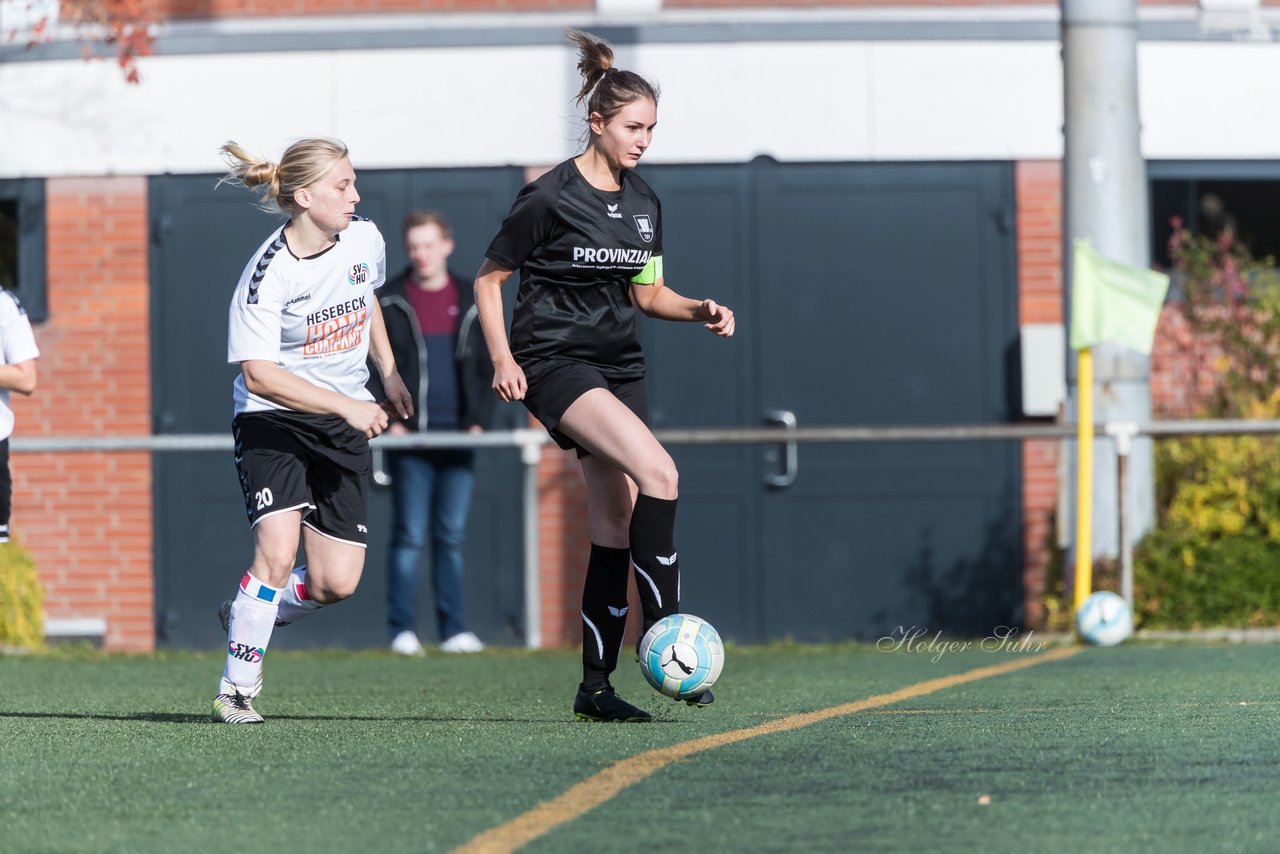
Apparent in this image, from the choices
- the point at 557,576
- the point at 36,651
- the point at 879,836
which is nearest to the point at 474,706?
the point at 879,836

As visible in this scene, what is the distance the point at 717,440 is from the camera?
10.4 meters

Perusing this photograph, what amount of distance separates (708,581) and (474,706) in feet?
18.2

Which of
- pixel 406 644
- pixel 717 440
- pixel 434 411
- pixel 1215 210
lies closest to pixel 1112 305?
pixel 717 440

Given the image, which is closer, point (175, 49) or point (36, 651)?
point (36, 651)

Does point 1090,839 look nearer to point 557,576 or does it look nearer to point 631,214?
point 631,214

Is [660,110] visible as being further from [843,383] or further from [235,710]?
[235,710]

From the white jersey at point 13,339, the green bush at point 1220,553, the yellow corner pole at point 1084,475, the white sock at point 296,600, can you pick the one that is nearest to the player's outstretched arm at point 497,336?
the white sock at point 296,600

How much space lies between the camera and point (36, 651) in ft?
35.1

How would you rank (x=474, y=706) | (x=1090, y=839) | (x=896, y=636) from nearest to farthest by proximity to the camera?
1. (x=1090, y=839)
2. (x=474, y=706)
3. (x=896, y=636)

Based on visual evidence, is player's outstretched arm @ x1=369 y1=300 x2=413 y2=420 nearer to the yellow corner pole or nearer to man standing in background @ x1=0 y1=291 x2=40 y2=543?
man standing in background @ x1=0 y1=291 x2=40 y2=543

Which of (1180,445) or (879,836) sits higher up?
(1180,445)

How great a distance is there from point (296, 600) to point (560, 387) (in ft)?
4.23

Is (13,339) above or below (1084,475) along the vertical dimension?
above

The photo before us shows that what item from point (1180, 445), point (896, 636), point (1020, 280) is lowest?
point (896, 636)
